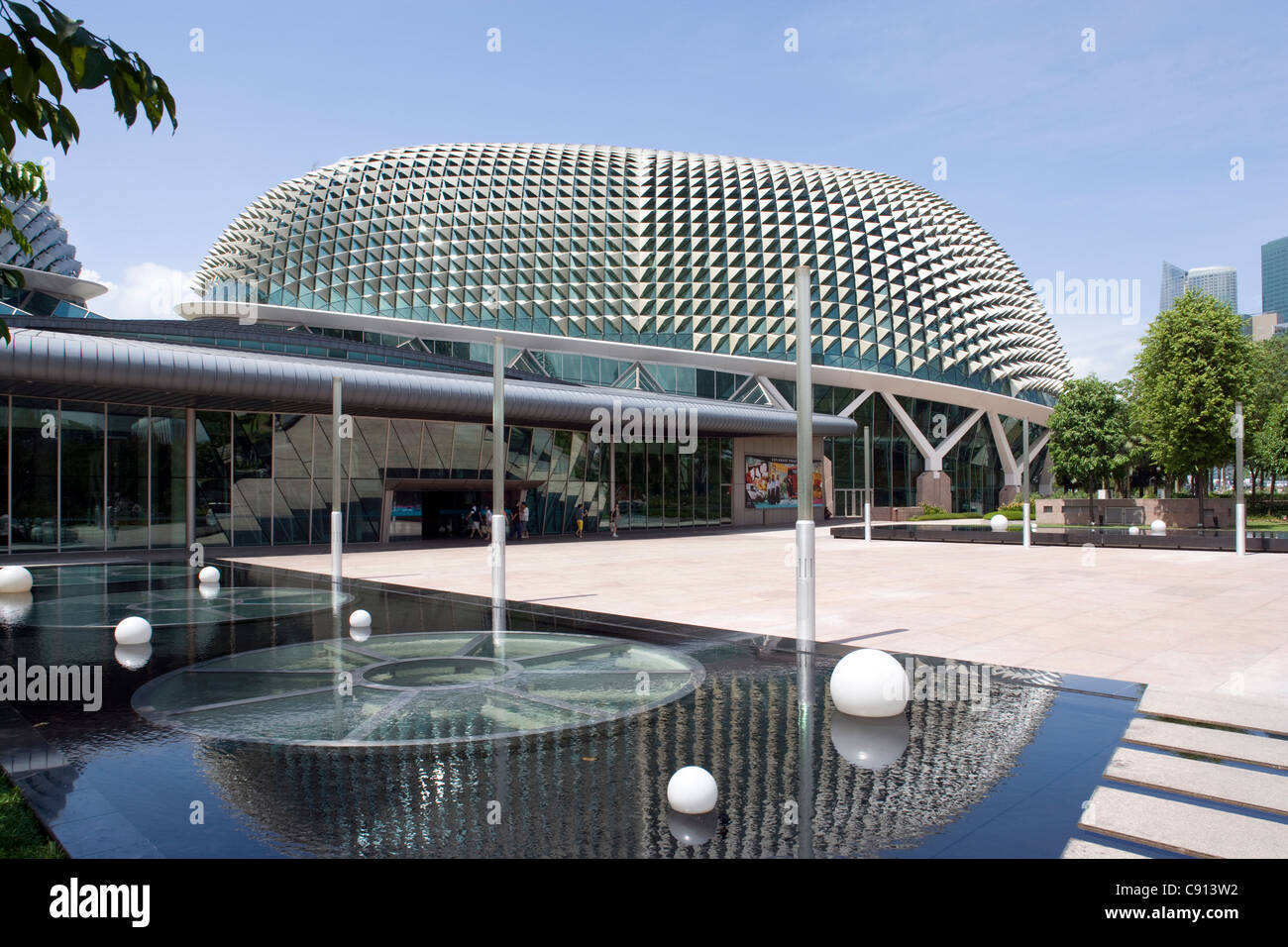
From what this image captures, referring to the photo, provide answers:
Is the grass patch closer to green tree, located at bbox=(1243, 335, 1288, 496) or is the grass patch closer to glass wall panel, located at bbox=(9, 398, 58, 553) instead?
glass wall panel, located at bbox=(9, 398, 58, 553)

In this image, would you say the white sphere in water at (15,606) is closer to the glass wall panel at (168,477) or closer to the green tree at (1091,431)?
the glass wall panel at (168,477)

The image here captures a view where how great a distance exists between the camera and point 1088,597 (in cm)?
1489

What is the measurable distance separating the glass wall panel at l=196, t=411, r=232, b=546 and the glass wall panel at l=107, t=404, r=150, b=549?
1700mm

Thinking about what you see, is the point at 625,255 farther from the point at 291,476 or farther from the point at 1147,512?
the point at 1147,512

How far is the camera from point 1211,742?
21.0 feet

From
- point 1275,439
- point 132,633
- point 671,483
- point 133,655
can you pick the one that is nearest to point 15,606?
point 132,633

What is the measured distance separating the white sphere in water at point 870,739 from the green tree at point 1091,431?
47.1 meters

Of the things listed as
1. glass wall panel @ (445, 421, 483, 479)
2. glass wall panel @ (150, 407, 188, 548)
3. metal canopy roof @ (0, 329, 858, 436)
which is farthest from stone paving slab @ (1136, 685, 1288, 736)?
glass wall panel @ (445, 421, 483, 479)

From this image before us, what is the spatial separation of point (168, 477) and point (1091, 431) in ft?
152

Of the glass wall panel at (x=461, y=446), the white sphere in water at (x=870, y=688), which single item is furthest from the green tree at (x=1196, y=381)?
the white sphere in water at (x=870, y=688)

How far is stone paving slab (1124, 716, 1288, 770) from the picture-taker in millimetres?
6039

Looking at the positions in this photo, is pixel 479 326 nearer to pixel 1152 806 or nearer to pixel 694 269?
pixel 694 269

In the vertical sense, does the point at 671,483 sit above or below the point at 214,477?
below
